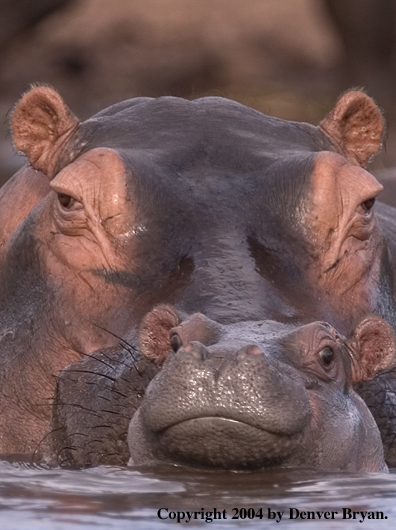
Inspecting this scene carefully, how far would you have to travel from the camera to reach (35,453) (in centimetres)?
541

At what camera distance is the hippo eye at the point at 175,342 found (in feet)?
14.7

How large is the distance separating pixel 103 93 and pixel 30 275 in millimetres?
17509

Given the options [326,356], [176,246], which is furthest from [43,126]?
[326,356]

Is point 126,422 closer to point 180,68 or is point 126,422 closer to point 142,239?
point 142,239

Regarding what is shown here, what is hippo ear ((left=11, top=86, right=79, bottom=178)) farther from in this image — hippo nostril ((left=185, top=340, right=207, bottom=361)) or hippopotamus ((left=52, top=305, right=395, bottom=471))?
hippo nostril ((left=185, top=340, right=207, bottom=361))

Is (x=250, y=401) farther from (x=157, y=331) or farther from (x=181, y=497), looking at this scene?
(x=157, y=331)

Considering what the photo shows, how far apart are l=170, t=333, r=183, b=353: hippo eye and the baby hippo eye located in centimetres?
46

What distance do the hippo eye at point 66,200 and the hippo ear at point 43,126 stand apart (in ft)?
2.18

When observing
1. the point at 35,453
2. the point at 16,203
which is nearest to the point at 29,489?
the point at 35,453

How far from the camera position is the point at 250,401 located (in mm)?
4137

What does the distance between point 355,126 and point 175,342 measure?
2371 mm

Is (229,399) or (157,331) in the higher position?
(157,331)

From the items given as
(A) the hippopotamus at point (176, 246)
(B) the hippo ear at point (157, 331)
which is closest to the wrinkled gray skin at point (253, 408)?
(B) the hippo ear at point (157, 331)

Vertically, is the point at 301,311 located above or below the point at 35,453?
above
